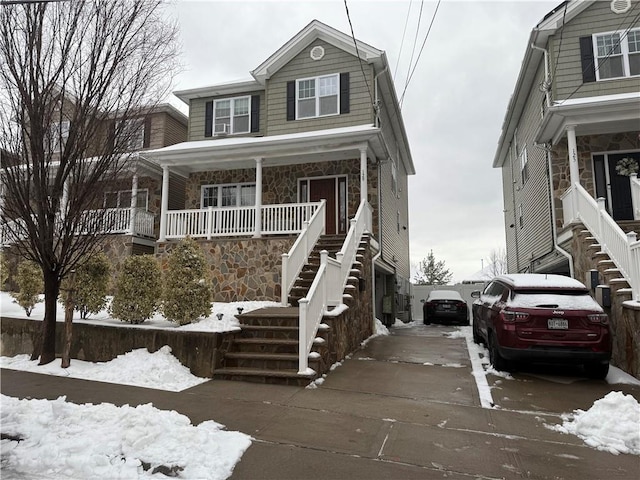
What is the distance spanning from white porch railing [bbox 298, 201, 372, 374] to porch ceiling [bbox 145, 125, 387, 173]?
2.25 metres

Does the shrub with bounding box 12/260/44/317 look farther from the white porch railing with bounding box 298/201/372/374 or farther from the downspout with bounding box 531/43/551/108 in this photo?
the downspout with bounding box 531/43/551/108

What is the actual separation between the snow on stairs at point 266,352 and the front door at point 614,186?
9270 millimetres

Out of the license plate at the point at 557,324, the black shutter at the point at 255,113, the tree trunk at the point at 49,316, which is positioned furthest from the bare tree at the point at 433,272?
the tree trunk at the point at 49,316

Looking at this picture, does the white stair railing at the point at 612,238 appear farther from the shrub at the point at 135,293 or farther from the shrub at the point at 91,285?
the shrub at the point at 91,285

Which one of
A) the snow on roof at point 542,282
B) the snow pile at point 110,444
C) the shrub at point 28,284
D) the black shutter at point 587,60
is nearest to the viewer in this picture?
the snow pile at point 110,444

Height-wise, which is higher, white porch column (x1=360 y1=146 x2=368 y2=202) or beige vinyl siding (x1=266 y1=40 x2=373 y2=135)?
beige vinyl siding (x1=266 y1=40 x2=373 y2=135)

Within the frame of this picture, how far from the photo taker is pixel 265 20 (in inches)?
348

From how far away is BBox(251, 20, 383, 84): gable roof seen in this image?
44.6 ft

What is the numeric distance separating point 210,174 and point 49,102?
27.6 feet

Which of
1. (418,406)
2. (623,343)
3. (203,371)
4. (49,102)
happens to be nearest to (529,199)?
(623,343)

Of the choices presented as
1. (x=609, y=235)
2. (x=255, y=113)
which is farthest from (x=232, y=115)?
(x=609, y=235)

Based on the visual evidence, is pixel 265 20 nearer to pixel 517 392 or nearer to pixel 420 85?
pixel 420 85

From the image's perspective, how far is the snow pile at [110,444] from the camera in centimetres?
331

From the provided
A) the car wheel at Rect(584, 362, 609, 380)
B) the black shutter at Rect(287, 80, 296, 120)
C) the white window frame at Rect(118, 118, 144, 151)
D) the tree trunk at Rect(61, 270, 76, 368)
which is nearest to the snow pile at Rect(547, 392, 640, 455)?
the car wheel at Rect(584, 362, 609, 380)
